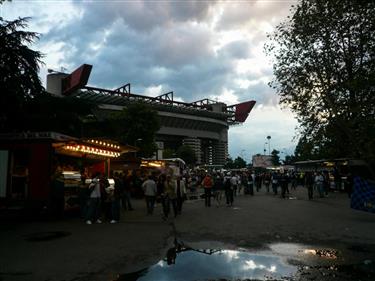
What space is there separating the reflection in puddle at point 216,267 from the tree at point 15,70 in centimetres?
1180

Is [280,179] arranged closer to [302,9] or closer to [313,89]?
[313,89]

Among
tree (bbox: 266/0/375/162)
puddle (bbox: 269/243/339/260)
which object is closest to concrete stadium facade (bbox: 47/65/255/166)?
tree (bbox: 266/0/375/162)

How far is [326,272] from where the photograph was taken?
7.30m

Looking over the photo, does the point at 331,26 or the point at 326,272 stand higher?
the point at 331,26

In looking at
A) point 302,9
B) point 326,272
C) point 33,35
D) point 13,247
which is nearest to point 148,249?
point 13,247

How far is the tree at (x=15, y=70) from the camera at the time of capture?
1741cm

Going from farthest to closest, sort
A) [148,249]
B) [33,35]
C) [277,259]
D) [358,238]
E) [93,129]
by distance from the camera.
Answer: [93,129], [33,35], [358,238], [148,249], [277,259]

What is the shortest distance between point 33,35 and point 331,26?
46.0 ft

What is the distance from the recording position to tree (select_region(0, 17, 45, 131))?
1741cm

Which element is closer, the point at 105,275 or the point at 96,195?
the point at 105,275

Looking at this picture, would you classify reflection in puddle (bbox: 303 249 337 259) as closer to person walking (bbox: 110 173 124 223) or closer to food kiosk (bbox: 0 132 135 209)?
person walking (bbox: 110 173 124 223)

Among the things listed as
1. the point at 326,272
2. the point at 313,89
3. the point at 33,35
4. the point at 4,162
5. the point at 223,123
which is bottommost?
the point at 326,272

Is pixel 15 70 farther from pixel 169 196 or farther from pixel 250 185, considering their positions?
pixel 250 185

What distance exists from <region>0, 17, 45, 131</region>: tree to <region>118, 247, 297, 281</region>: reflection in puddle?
11799 millimetres
